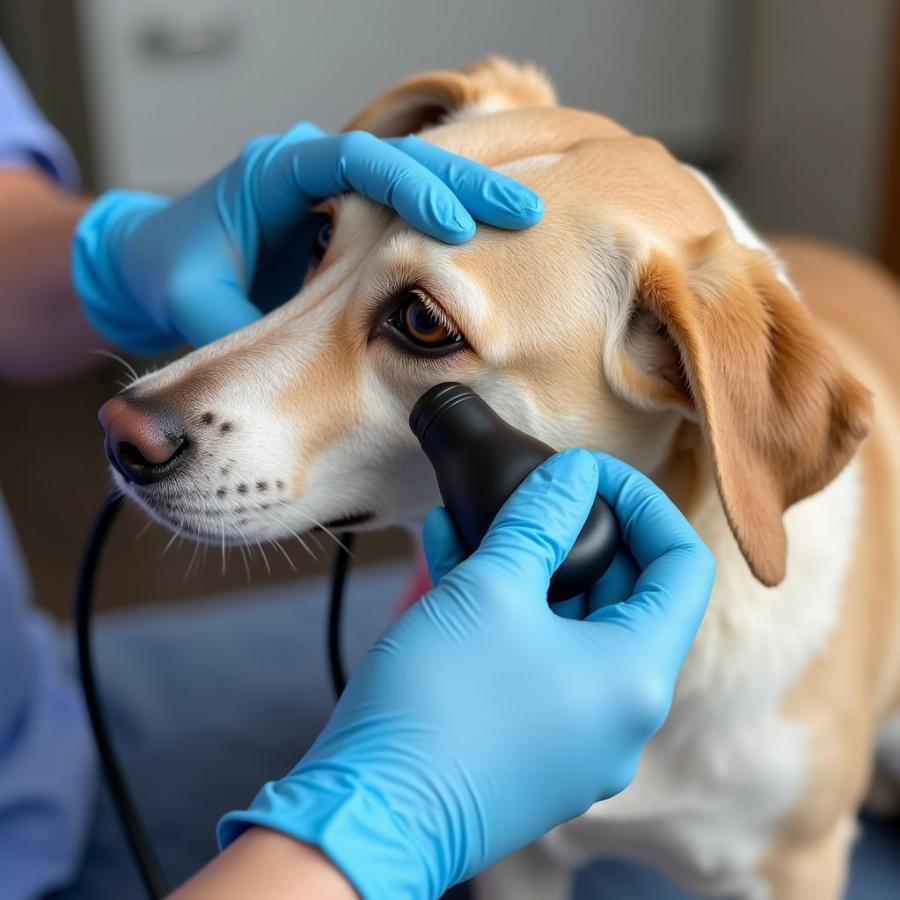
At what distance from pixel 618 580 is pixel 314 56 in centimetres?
244

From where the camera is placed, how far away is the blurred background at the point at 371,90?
2.63 meters

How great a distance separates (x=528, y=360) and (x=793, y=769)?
439mm

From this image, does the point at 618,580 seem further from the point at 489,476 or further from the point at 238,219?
the point at 238,219

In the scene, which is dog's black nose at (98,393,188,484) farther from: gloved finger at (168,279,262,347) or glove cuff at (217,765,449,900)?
glove cuff at (217,765,449,900)

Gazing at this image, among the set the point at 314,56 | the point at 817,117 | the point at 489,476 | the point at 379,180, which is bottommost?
the point at 817,117

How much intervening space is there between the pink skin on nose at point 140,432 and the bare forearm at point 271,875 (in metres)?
0.30

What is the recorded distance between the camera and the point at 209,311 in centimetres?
94

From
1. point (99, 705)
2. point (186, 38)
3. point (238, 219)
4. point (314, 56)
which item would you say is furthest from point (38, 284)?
point (314, 56)

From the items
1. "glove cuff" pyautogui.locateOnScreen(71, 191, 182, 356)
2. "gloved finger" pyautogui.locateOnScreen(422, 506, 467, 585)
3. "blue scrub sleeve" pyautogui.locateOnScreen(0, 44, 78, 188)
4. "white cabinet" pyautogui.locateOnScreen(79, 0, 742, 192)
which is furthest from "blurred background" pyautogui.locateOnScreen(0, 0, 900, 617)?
"gloved finger" pyautogui.locateOnScreen(422, 506, 467, 585)

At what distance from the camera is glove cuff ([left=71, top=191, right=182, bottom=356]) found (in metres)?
1.10

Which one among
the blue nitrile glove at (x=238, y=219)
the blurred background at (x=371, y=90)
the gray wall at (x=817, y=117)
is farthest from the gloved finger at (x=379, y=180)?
the gray wall at (x=817, y=117)

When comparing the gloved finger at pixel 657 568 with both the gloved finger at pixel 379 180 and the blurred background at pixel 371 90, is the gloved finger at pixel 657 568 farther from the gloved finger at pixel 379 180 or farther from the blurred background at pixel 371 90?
the blurred background at pixel 371 90

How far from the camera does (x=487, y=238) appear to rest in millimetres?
783

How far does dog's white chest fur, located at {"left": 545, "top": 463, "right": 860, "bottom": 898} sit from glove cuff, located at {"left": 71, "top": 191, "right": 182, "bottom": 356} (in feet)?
1.87
